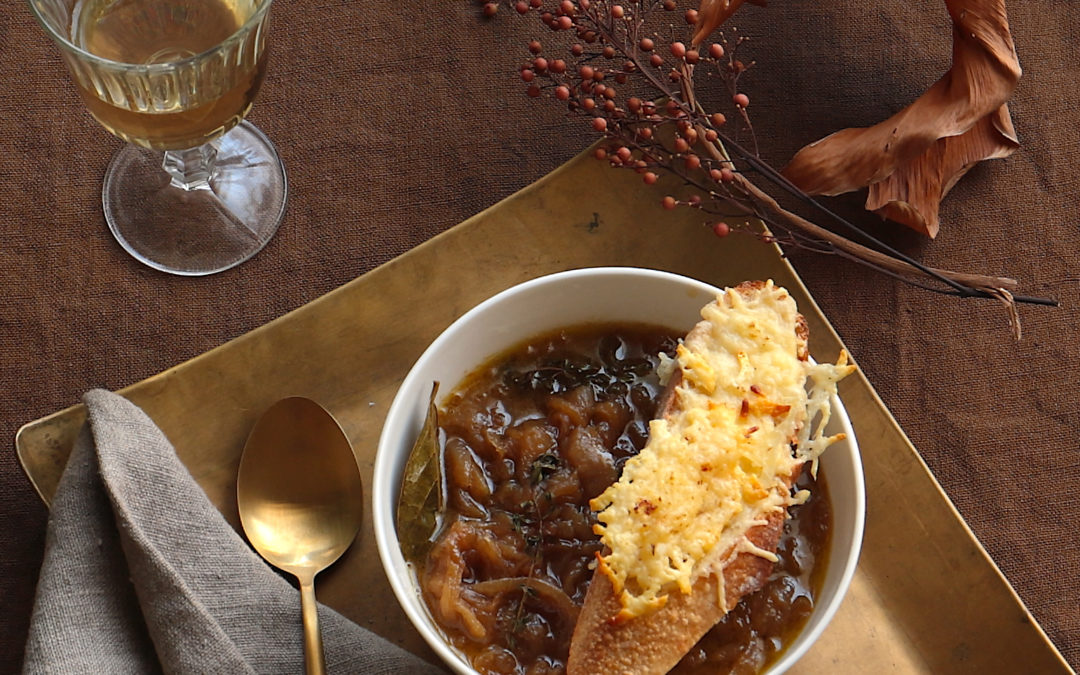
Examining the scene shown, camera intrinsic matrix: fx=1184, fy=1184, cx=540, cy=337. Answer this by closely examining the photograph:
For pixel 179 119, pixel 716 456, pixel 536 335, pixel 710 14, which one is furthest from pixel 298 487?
pixel 710 14

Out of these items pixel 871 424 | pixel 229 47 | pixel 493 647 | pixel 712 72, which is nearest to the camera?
pixel 493 647

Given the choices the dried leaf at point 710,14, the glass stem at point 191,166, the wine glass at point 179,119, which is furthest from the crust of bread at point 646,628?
the glass stem at point 191,166

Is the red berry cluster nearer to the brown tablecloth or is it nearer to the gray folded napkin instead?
the brown tablecloth

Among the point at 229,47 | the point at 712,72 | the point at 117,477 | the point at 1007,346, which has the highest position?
the point at 229,47

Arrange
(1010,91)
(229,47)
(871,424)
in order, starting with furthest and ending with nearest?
1. (1010,91)
2. (871,424)
3. (229,47)

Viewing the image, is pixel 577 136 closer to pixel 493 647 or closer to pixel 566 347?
pixel 566 347

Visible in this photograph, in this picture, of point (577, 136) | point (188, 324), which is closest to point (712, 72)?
point (577, 136)
